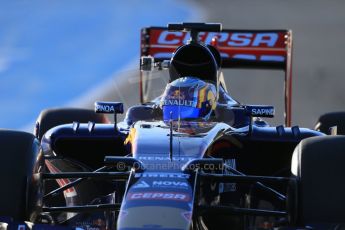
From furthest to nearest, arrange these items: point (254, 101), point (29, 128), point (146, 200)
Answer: point (254, 101) → point (29, 128) → point (146, 200)

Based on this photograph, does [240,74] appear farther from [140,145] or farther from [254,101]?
[140,145]

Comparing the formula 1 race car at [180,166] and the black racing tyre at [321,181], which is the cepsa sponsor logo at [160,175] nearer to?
the formula 1 race car at [180,166]

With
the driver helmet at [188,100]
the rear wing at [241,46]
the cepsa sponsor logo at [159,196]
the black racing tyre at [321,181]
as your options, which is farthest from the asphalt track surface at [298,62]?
the cepsa sponsor logo at [159,196]

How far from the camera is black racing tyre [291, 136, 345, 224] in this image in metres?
6.11

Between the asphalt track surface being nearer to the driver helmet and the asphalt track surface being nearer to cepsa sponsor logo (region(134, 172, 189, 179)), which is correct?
the driver helmet

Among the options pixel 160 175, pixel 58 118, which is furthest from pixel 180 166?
pixel 58 118

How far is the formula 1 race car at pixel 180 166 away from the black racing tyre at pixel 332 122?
120 centimetres

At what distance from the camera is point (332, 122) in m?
10.4

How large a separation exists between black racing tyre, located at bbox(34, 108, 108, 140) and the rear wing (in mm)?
2057

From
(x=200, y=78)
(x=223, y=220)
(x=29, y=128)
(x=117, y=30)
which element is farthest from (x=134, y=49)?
(x=223, y=220)

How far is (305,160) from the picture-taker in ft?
20.6

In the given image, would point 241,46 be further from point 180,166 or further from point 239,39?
point 180,166

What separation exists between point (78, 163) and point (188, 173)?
1868mm

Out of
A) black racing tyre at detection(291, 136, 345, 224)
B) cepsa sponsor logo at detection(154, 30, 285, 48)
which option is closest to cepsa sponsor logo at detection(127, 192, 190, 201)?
black racing tyre at detection(291, 136, 345, 224)
